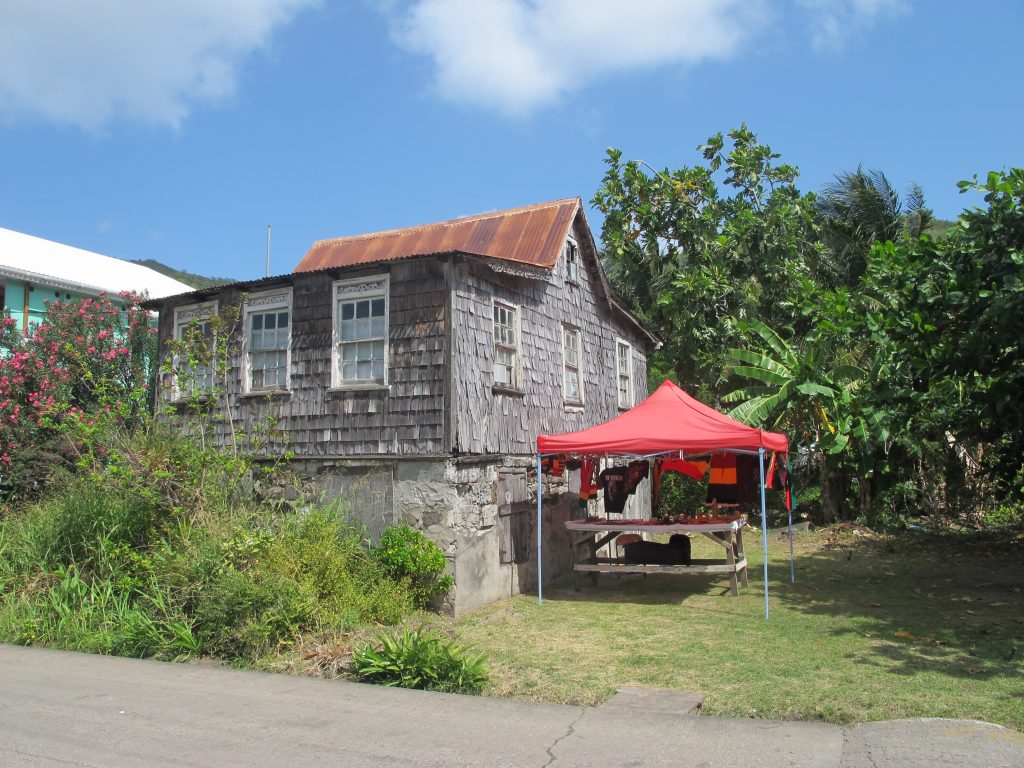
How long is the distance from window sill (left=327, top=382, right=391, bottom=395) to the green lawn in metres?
3.47

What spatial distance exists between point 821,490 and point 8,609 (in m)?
17.8

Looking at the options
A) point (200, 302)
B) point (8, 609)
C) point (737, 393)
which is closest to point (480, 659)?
point (8, 609)

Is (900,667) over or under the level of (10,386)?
under

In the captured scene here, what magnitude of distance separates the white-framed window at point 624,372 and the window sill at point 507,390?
15.4 feet

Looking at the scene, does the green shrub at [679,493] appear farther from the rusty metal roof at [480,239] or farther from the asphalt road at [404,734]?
the asphalt road at [404,734]

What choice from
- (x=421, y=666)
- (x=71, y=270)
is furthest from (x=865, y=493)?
(x=71, y=270)

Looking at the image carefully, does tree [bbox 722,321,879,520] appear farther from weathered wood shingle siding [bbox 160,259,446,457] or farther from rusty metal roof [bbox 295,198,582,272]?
weathered wood shingle siding [bbox 160,259,446,457]

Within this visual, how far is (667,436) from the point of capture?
463 inches

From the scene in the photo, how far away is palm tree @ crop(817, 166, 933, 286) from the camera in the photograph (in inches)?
840

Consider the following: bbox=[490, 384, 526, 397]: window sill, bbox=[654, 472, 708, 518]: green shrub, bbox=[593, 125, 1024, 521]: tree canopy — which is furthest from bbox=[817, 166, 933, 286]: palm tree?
bbox=[490, 384, 526, 397]: window sill

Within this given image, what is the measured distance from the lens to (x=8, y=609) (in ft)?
34.5

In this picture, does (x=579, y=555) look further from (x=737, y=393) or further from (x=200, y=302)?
(x=200, y=302)

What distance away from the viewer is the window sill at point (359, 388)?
12258mm

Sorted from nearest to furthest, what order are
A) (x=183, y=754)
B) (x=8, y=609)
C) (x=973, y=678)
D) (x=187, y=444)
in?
(x=183, y=754) < (x=973, y=678) < (x=8, y=609) < (x=187, y=444)
